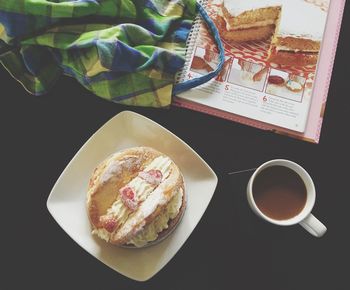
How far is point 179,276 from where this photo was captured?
763 mm

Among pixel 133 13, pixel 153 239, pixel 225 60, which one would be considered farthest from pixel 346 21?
pixel 153 239

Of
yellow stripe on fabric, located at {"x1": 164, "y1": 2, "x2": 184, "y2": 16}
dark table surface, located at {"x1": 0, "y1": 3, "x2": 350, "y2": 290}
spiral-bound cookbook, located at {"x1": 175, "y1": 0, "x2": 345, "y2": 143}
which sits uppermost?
yellow stripe on fabric, located at {"x1": 164, "y1": 2, "x2": 184, "y2": 16}

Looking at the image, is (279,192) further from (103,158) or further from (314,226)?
(103,158)

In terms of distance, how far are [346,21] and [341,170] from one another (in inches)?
10.3

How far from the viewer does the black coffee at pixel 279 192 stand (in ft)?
2.35

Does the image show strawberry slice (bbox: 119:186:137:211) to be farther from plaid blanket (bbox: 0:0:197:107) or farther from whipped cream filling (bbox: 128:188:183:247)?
plaid blanket (bbox: 0:0:197:107)

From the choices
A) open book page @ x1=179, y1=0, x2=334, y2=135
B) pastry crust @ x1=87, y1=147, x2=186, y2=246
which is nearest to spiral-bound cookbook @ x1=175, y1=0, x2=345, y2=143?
open book page @ x1=179, y1=0, x2=334, y2=135

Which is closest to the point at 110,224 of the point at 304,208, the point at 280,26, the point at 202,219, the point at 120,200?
the point at 120,200

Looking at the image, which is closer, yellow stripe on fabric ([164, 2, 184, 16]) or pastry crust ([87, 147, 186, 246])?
pastry crust ([87, 147, 186, 246])

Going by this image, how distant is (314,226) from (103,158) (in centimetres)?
34

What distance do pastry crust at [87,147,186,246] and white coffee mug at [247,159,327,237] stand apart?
108 millimetres

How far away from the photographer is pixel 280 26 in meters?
0.79

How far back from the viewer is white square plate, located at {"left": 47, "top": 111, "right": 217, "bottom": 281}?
71cm

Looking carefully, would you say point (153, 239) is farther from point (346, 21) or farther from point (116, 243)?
point (346, 21)
